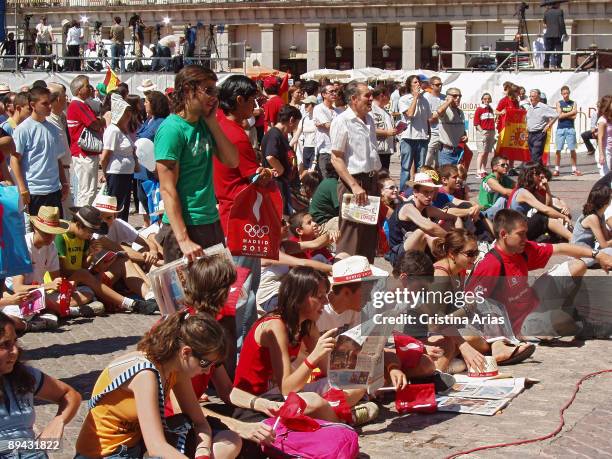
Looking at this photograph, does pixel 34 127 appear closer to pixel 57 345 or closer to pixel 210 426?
pixel 57 345

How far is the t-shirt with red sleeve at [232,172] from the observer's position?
23.9ft

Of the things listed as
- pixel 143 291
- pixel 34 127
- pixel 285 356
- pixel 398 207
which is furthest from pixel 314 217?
pixel 285 356

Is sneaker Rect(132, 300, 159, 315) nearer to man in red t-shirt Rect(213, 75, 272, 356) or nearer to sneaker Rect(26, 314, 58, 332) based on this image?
sneaker Rect(26, 314, 58, 332)

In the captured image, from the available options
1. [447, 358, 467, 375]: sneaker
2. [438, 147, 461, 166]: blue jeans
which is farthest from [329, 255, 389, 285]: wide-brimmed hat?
[438, 147, 461, 166]: blue jeans

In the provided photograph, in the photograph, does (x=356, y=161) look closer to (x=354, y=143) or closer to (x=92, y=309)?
(x=354, y=143)

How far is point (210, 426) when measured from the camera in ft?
18.1

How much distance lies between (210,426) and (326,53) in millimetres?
52745

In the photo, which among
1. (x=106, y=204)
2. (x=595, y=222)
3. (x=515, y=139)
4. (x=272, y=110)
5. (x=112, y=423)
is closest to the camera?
(x=112, y=423)

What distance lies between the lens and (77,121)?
1312 cm

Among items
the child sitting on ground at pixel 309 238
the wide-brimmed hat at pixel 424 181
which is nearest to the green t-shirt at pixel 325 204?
the wide-brimmed hat at pixel 424 181

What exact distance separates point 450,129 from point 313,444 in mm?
12426

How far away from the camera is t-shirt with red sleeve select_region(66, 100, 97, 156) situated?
13.1 metres

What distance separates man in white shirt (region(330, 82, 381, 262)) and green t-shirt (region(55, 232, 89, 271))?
2.16 meters

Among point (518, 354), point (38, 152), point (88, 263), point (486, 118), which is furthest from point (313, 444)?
point (486, 118)
